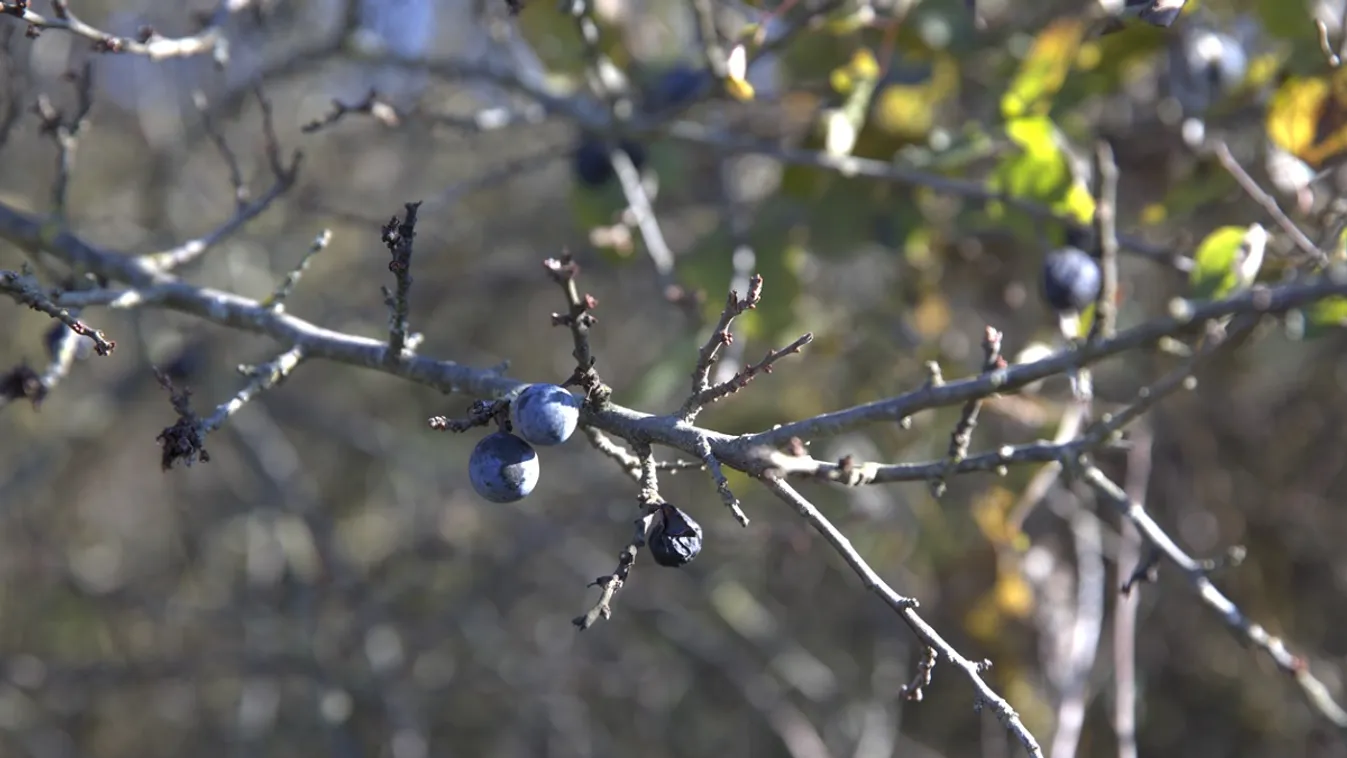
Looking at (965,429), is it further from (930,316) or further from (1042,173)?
(930,316)

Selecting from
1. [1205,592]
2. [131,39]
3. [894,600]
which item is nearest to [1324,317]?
[1205,592]

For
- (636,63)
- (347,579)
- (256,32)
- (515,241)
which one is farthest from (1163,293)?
(256,32)

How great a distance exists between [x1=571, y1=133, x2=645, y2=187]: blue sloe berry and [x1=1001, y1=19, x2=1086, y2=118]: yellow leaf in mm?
986

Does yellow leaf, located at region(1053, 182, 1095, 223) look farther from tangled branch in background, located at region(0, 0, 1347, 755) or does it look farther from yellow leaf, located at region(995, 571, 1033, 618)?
yellow leaf, located at region(995, 571, 1033, 618)

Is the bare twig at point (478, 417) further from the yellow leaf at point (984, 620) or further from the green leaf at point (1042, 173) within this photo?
the yellow leaf at point (984, 620)

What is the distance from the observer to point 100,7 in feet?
16.0

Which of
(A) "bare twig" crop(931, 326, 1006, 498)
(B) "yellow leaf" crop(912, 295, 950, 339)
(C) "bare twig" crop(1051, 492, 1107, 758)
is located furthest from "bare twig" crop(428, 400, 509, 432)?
(B) "yellow leaf" crop(912, 295, 950, 339)

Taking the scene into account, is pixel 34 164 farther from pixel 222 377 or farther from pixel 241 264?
pixel 222 377

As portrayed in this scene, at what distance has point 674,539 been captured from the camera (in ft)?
4.53

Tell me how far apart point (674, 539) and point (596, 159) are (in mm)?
1717

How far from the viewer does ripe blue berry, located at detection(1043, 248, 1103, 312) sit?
2111mm

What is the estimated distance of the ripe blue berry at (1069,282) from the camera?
211 cm

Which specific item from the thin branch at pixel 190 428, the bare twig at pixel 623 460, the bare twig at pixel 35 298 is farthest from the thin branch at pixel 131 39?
the bare twig at pixel 623 460

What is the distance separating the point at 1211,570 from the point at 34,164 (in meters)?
4.66
